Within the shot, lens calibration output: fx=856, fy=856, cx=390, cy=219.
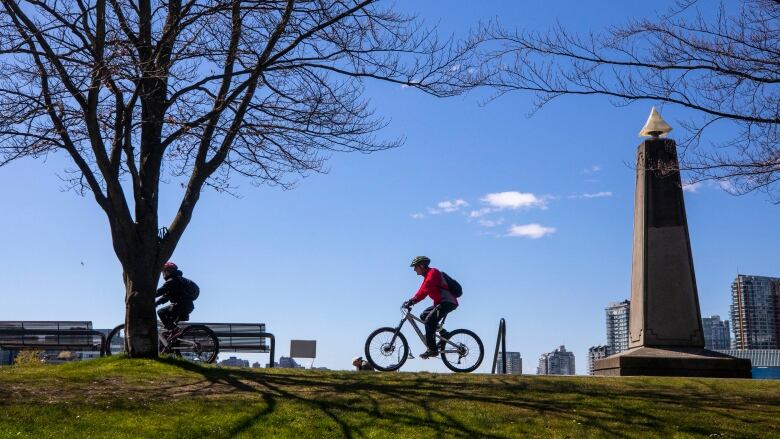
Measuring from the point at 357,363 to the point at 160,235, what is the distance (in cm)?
483

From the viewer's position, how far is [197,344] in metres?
14.0

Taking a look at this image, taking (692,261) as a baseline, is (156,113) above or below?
above

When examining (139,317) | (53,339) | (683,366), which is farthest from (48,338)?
(683,366)

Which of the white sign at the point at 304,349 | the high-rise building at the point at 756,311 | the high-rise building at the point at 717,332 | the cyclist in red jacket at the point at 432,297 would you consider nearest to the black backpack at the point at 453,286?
the cyclist in red jacket at the point at 432,297

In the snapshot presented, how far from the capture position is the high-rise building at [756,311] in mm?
100275

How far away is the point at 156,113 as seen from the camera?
13.0m

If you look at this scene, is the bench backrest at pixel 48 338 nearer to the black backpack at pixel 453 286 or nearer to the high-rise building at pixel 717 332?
the black backpack at pixel 453 286

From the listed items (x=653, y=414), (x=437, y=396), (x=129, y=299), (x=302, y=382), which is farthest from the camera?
(x=129, y=299)

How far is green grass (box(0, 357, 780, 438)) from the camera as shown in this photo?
28.5 ft

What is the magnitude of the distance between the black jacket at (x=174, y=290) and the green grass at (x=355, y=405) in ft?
6.15

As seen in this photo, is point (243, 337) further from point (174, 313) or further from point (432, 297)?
point (432, 297)

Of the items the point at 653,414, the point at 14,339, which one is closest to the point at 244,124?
the point at 653,414

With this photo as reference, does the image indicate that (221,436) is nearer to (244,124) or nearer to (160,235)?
(160,235)

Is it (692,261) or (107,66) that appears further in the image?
(692,261)
